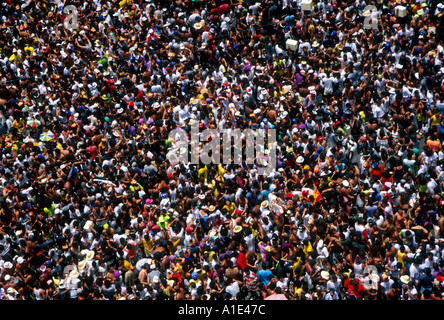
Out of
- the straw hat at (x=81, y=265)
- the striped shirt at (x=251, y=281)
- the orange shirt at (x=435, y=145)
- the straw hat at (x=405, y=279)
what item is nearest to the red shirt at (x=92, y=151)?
the straw hat at (x=81, y=265)

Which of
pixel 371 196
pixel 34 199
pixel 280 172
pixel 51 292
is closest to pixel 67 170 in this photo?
pixel 34 199

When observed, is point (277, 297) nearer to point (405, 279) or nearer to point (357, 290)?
point (357, 290)

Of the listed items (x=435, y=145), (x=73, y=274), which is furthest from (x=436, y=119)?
(x=73, y=274)

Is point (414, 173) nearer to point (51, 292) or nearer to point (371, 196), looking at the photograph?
point (371, 196)

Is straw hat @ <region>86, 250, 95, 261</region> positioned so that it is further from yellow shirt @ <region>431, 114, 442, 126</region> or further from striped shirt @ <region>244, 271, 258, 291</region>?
yellow shirt @ <region>431, 114, 442, 126</region>
